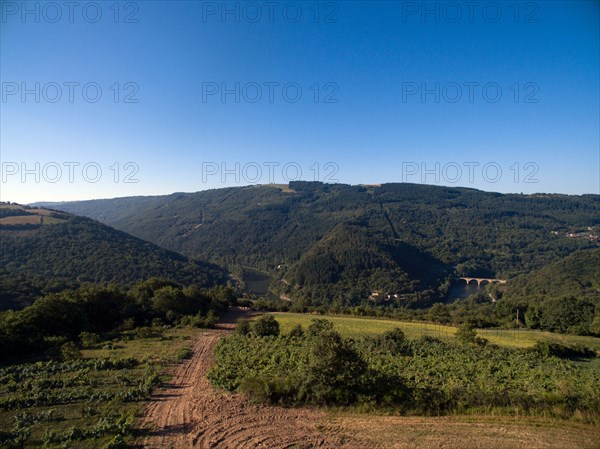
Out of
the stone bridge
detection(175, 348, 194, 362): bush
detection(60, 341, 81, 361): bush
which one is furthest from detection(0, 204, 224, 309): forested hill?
the stone bridge

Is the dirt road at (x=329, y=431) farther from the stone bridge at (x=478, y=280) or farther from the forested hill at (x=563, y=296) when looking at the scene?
the stone bridge at (x=478, y=280)

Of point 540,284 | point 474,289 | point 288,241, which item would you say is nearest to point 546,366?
point 540,284

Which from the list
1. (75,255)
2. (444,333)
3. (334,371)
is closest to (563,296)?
(444,333)

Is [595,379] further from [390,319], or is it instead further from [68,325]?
[68,325]

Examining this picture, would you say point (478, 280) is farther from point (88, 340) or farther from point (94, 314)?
point (88, 340)

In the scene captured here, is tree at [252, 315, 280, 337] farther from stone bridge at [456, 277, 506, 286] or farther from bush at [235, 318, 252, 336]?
stone bridge at [456, 277, 506, 286]
